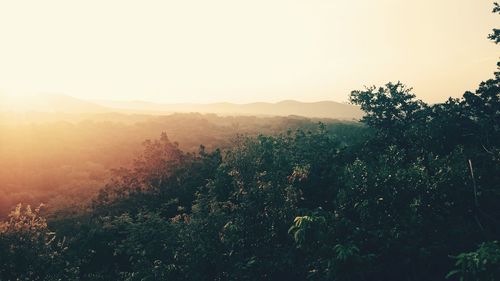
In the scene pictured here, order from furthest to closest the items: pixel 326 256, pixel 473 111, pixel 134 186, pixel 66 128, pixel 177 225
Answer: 1. pixel 66 128
2. pixel 473 111
3. pixel 134 186
4. pixel 177 225
5. pixel 326 256

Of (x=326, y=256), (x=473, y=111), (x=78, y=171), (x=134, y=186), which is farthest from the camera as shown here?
(x=78, y=171)

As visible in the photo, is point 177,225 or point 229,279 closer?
point 229,279

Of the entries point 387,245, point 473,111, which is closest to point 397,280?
point 387,245

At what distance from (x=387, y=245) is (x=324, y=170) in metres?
16.7

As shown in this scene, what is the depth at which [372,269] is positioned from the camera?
1656 cm

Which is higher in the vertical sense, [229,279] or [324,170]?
[324,170]

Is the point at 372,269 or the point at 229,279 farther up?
the point at 372,269

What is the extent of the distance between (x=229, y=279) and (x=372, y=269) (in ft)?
21.6

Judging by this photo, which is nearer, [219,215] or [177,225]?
[219,215]

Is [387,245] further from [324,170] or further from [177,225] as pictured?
[324,170]

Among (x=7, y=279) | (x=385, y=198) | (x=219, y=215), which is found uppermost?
(x=385, y=198)

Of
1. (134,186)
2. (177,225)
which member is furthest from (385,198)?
(134,186)

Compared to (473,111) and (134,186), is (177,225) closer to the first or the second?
(134,186)

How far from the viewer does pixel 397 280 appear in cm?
1819
